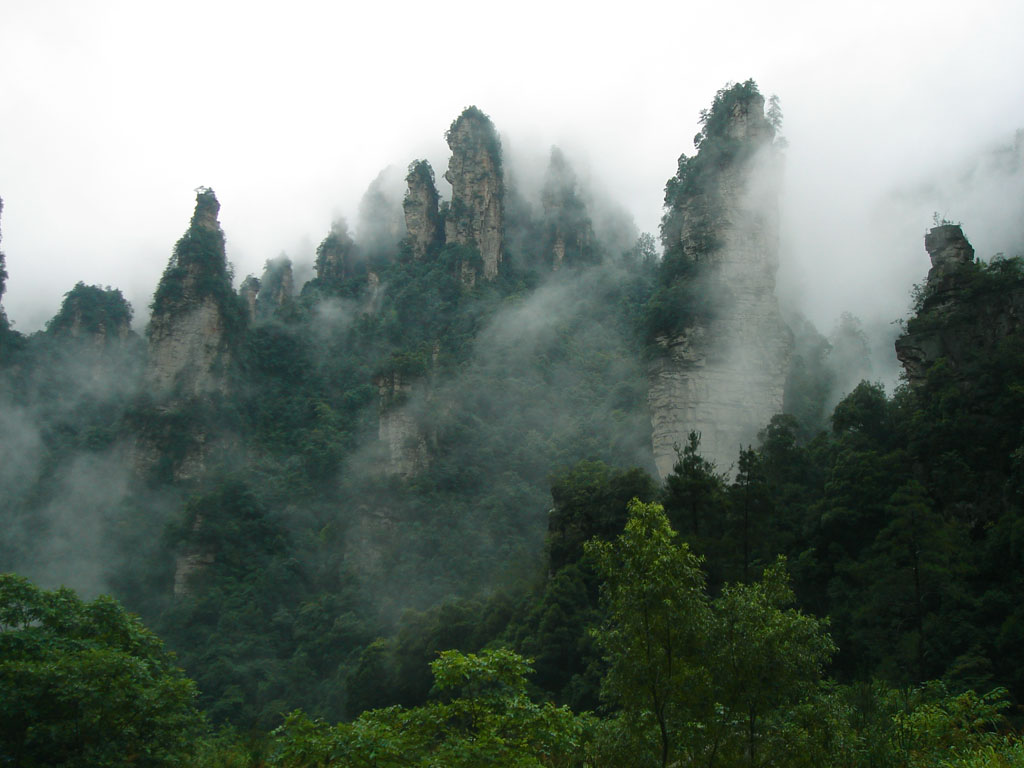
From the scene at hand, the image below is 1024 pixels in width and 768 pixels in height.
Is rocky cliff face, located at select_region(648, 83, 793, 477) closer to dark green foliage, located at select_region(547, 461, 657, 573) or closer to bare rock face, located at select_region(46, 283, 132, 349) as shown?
dark green foliage, located at select_region(547, 461, 657, 573)

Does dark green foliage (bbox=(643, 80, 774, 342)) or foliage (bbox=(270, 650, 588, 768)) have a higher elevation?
dark green foliage (bbox=(643, 80, 774, 342))

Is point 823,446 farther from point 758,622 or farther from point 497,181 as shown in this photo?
point 497,181

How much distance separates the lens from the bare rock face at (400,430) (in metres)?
56.5

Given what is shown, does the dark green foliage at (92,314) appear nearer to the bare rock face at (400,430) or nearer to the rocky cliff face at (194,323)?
the rocky cliff face at (194,323)

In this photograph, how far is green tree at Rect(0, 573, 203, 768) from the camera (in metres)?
14.6

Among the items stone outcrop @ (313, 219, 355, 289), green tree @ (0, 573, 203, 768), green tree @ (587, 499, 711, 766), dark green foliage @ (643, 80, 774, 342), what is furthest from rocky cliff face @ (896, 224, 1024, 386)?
stone outcrop @ (313, 219, 355, 289)

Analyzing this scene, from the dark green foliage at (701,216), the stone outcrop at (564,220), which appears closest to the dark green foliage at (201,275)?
the stone outcrop at (564,220)

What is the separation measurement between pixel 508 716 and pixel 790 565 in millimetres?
18596

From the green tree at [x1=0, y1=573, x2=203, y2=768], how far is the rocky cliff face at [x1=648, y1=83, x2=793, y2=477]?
3026cm

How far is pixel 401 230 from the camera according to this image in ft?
302

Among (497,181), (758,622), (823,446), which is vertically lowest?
(758,622)

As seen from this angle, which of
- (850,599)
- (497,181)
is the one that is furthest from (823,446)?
(497,181)

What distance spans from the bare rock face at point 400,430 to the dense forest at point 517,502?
0.86 ft

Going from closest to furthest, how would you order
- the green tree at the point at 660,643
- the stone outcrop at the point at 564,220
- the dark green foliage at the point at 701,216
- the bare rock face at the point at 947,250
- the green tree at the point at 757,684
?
the green tree at the point at 757,684, the green tree at the point at 660,643, the bare rock face at the point at 947,250, the dark green foliage at the point at 701,216, the stone outcrop at the point at 564,220
